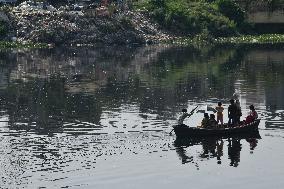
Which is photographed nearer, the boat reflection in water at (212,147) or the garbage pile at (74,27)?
the boat reflection in water at (212,147)

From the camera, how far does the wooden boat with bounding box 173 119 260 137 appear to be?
56.7 m

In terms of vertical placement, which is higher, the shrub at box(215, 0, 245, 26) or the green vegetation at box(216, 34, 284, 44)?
the shrub at box(215, 0, 245, 26)

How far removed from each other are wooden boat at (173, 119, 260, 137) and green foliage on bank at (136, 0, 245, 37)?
117 meters

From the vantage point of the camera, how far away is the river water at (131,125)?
46.8 m

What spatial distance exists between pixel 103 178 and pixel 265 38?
12767 centimetres

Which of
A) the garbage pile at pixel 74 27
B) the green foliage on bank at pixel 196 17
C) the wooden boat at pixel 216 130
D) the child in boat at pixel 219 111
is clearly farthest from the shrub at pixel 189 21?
the wooden boat at pixel 216 130

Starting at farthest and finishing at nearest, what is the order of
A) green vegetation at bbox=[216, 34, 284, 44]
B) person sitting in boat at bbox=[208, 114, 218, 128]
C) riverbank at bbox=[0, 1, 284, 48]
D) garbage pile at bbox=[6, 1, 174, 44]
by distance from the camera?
green vegetation at bbox=[216, 34, 284, 44] < garbage pile at bbox=[6, 1, 174, 44] < riverbank at bbox=[0, 1, 284, 48] < person sitting in boat at bbox=[208, 114, 218, 128]

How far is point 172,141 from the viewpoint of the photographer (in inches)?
2228

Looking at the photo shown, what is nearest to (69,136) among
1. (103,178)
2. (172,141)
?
(172,141)

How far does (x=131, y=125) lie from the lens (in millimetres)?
62656

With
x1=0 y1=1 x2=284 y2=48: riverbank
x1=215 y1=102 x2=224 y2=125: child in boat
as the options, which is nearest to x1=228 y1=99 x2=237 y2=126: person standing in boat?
x1=215 y1=102 x2=224 y2=125: child in boat

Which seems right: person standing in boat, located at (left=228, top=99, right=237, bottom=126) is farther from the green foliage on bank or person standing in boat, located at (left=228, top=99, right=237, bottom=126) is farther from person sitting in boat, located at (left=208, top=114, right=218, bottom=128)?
the green foliage on bank

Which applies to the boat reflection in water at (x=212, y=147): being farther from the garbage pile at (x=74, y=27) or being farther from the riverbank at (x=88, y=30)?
the garbage pile at (x=74, y=27)

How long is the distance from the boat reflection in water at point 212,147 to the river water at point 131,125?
0.24 ft
